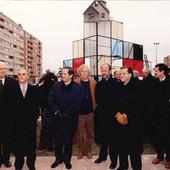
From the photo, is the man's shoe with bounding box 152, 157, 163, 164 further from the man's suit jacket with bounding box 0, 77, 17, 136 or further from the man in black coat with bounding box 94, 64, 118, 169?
the man's suit jacket with bounding box 0, 77, 17, 136

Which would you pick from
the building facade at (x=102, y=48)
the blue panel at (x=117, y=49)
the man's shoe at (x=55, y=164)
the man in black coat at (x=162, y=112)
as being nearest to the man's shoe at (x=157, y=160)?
the man in black coat at (x=162, y=112)

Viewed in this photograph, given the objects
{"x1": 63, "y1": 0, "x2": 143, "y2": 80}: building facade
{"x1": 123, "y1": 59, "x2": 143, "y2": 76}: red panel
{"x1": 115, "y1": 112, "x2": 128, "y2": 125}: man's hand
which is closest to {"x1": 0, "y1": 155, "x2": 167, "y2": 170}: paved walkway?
{"x1": 115, "y1": 112, "x2": 128, "y2": 125}: man's hand

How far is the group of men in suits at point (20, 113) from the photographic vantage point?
5.94 meters

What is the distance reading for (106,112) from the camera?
660cm

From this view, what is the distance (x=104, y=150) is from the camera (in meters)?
6.75

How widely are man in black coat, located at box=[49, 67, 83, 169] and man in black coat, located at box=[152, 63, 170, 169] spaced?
4.73ft

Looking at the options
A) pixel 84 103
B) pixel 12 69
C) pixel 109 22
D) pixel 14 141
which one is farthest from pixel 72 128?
pixel 12 69

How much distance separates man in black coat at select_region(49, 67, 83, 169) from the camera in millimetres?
6344

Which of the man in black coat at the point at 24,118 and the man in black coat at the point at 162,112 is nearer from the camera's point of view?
the man in black coat at the point at 24,118

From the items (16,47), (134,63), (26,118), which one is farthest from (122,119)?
(16,47)

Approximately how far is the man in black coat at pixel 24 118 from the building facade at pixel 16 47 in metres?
94.1

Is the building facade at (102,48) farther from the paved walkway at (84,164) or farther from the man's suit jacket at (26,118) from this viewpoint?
the man's suit jacket at (26,118)

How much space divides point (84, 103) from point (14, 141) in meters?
1.57

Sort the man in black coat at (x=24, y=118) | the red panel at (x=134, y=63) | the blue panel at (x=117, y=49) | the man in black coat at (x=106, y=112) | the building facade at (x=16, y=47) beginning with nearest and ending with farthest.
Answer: the man in black coat at (x=24, y=118) < the man in black coat at (x=106, y=112) < the red panel at (x=134, y=63) < the blue panel at (x=117, y=49) < the building facade at (x=16, y=47)
